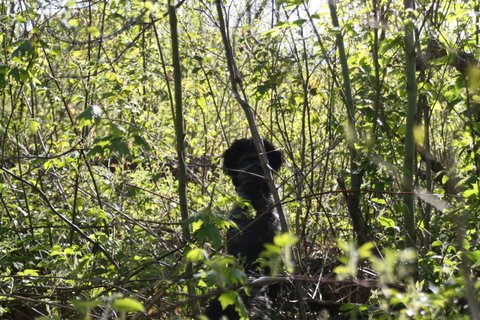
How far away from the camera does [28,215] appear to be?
18.4 feet

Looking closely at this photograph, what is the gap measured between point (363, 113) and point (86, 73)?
6.98ft

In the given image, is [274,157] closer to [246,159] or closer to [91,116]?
[246,159]

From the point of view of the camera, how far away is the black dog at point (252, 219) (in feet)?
16.6

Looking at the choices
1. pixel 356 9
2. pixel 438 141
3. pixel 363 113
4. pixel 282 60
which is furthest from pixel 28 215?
pixel 438 141

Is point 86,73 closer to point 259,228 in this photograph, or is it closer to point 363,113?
point 259,228

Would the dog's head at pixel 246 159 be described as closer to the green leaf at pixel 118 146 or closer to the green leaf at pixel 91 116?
the green leaf at pixel 91 116

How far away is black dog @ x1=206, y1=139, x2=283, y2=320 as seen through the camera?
5055 mm

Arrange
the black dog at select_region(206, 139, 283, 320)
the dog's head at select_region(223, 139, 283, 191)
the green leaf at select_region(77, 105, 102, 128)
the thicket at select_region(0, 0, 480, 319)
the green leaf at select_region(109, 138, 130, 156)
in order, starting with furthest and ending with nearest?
1. the dog's head at select_region(223, 139, 283, 191)
2. the black dog at select_region(206, 139, 283, 320)
3. the thicket at select_region(0, 0, 480, 319)
4. the green leaf at select_region(77, 105, 102, 128)
5. the green leaf at select_region(109, 138, 130, 156)

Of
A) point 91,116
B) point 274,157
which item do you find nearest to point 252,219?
point 274,157

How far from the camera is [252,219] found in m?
5.73

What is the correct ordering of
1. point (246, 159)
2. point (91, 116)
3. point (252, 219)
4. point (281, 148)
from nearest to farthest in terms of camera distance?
point (91, 116)
point (252, 219)
point (281, 148)
point (246, 159)

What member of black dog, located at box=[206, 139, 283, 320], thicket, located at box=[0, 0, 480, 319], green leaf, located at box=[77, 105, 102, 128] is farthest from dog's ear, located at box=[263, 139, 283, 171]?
green leaf, located at box=[77, 105, 102, 128]

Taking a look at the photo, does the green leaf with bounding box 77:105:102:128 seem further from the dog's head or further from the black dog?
the dog's head

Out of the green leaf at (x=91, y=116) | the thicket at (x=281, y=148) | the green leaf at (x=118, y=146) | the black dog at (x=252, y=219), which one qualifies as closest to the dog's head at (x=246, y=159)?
the black dog at (x=252, y=219)
